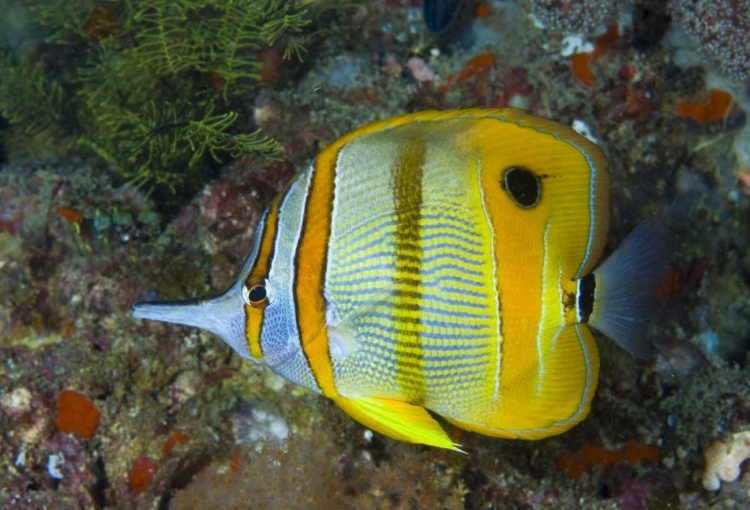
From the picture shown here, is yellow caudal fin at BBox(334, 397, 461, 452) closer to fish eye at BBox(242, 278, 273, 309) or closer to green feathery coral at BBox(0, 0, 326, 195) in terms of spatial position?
fish eye at BBox(242, 278, 273, 309)

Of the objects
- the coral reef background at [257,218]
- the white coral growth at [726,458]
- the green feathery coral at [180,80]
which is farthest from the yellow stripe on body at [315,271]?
the white coral growth at [726,458]

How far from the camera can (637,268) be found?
72.6 inches

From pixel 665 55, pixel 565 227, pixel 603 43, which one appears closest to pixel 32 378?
pixel 565 227

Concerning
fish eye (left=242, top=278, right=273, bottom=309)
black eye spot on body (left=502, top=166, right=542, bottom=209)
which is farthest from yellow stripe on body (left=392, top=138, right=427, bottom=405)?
fish eye (left=242, top=278, right=273, bottom=309)

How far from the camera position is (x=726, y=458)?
9.37 ft

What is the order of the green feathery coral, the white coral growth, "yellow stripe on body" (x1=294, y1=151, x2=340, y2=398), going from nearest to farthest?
1. "yellow stripe on body" (x1=294, y1=151, x2=340, y2=398)
2. the white coral growth
3. the green feathery coral

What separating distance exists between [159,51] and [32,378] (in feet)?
6.56

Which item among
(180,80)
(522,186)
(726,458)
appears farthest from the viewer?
(180,80)

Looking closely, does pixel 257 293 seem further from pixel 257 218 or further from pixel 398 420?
pixel 257 218

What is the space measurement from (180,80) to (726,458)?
369cm

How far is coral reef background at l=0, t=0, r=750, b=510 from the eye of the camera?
293 cm

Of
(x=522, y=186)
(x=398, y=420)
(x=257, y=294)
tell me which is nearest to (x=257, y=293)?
(x=257, y=294)

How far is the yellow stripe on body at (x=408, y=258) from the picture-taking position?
1732 millimetres

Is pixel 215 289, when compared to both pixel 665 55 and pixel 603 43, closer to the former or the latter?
pixel 603 43
